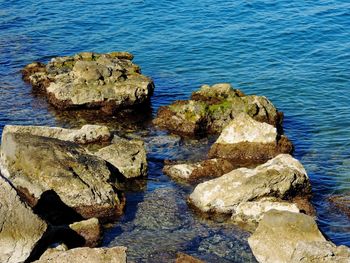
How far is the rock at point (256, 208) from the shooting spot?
92.8 ft

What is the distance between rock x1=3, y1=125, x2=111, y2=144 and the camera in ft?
116

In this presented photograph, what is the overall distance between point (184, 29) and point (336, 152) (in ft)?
92.8

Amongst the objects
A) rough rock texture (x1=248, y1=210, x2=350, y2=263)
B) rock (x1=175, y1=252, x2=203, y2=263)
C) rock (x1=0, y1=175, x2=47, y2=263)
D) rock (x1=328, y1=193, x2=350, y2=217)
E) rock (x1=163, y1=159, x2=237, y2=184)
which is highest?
rock (x1=0, y1=175, x2=47, y2=263)

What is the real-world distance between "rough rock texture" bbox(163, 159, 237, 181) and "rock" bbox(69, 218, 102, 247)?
24.5 ft

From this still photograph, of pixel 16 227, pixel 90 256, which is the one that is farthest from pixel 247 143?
pixel 90 256

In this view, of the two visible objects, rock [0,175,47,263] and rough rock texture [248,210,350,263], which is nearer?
rock [0,175,47,263]

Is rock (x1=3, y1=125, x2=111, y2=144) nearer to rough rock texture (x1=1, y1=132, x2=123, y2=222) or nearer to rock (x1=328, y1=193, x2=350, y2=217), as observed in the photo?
rough rock texture (x1=1, y1=132, x2=123, y2=222)

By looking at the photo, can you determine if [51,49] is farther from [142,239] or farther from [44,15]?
[142,239]

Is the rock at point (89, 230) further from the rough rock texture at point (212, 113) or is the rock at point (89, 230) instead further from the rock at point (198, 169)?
the rough rock texture at point (212, 113)

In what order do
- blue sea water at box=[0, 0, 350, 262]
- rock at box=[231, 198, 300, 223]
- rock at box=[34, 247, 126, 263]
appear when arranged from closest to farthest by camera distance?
rock at box=[34, 247, 126, 263]
rock at box=[231, 198, 300, 223]
blue sea water at box=[0, 0, 350, 262]

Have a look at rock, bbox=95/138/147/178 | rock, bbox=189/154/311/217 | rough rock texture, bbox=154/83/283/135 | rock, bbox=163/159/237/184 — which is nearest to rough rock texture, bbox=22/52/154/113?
rough rock texture, bbox=154/83/283/135

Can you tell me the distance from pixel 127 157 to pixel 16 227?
1027 centimetres

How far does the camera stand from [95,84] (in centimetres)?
4328

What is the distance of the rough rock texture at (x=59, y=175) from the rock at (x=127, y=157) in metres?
1.86
